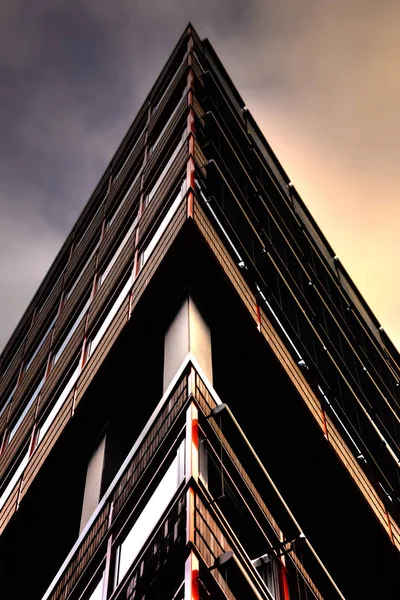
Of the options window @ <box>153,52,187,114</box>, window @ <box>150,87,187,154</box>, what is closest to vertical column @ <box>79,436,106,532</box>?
window @ <box>150,87,187,154</box>

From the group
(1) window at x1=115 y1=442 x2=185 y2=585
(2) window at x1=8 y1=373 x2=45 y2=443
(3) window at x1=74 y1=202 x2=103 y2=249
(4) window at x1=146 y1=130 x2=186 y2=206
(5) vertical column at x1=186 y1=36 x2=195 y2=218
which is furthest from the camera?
(3) window at x1=74 y1=202 x2=103 y2=249

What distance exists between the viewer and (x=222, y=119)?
113 ft

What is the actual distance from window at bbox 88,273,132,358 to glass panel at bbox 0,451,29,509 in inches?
165

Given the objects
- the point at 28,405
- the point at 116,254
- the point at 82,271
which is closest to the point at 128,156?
the point at 82,271

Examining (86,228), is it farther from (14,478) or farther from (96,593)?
(96,593)

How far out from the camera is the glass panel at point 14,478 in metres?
29.9

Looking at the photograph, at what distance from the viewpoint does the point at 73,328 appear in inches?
1336

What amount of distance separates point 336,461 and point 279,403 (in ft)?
7.72

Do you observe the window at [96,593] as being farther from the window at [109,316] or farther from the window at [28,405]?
the window at [28,405]

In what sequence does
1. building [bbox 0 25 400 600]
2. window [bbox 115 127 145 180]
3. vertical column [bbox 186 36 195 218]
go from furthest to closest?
1. window [bbox 115 127 145 180]
2. vertical column [bbox 186 36 195 218]
3. building [bbox 0 25 400 600]

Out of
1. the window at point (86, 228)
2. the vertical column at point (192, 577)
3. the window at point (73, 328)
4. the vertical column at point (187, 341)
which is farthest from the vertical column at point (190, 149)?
the vertical column at point (192, 577)

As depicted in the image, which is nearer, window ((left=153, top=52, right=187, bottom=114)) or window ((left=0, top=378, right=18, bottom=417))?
window ((left=153, top=52, right=187, bottom=114))

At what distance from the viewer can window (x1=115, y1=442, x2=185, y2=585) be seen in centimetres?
1847

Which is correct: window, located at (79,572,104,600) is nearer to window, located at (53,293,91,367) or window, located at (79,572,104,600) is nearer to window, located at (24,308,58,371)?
window, located at (53,293,91,367)
